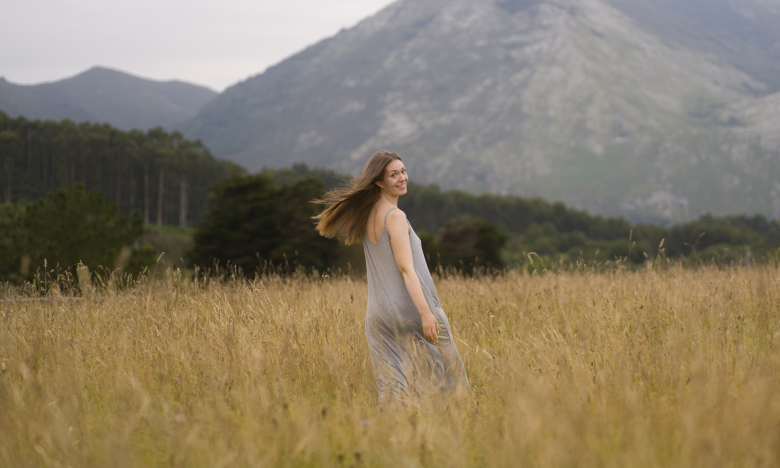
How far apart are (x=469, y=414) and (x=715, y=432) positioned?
4.13 feet

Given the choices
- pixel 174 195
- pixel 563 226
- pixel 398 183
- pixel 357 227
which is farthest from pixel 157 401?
pixel 563 226

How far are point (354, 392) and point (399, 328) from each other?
0.61 meters

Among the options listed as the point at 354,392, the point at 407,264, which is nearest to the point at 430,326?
the point at 407,264

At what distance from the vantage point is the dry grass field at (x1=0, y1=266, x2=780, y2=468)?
249cm

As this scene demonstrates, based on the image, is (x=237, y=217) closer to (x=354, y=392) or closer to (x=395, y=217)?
(x=395, y=217)

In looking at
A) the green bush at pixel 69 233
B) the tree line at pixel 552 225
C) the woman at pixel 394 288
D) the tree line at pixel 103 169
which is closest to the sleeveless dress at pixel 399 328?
the woman at pixel 394 288

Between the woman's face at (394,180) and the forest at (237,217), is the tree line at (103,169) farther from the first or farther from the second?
the woman's face at (394,180)

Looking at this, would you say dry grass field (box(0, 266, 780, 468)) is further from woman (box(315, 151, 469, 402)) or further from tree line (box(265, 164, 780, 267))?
tree line (box(265, 164, 780, 267))

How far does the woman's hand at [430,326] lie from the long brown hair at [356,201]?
0.85 meters

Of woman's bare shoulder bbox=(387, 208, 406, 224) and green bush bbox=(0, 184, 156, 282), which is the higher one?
woman's bare shoulder bbox=(387, 208, 406, 224)

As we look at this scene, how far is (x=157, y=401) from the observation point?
3.58m

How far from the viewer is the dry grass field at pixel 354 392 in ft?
8.17

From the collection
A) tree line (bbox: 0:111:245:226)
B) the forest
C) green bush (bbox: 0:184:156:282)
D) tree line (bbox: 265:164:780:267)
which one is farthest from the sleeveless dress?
tree line (bbox: 265:164:780:267)

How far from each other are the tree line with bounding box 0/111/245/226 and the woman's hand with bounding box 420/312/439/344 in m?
94.8
